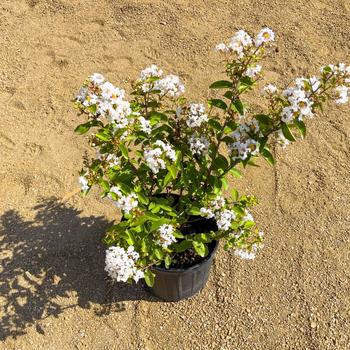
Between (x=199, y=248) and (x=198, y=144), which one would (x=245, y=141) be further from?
(x=199, y=248)

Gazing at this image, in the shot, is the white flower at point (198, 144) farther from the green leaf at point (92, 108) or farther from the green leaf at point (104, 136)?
the green leaf at point (92, 108)

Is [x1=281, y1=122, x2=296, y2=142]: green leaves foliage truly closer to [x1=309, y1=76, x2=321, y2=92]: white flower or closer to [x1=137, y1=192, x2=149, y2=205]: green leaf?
[x1=309, y1=76, x2=321, y2=92]: white flower

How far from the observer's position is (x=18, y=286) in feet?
12.4

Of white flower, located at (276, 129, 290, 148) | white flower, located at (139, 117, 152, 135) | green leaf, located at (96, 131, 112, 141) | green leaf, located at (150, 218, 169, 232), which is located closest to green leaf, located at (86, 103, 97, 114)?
green leaf, located at (96, 131, 112, 141)

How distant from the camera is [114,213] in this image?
414cm

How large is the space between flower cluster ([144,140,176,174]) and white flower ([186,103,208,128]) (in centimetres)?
20

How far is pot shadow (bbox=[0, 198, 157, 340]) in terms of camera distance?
143 inches

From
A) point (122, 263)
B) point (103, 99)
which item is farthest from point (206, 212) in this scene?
point (103, 99)

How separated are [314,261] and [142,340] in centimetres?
163

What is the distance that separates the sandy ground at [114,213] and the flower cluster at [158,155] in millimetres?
1586

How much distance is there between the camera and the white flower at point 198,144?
2678 mm

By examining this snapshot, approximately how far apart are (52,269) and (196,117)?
6.78 feet

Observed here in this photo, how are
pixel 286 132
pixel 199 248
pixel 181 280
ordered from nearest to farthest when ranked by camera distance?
1. pixel 286 132
2. pixel 199 248
3. pixel 181 280

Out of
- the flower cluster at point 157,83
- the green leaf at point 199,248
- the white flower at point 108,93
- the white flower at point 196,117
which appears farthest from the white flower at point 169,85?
the green leaf at point 199,248
